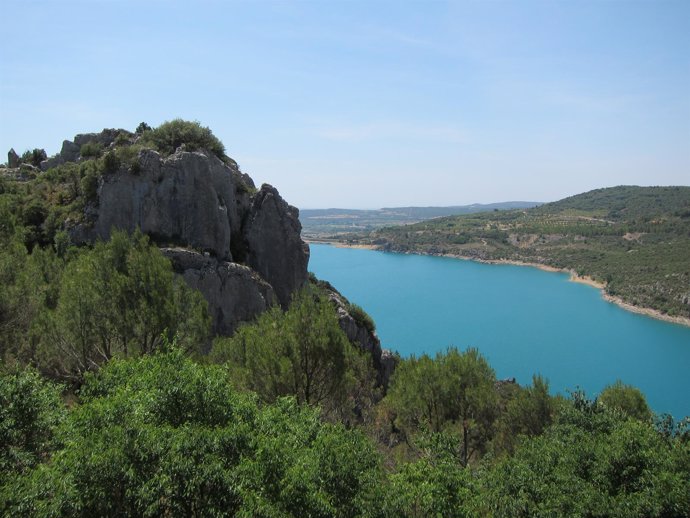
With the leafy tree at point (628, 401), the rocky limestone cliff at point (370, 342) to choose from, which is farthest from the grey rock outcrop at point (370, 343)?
the leafy tree at point (628, 401)

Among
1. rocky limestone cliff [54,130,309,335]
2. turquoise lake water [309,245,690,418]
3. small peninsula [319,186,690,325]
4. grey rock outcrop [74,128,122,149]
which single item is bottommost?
turquoise lake water [309,245,690,418]

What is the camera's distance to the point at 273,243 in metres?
39.3

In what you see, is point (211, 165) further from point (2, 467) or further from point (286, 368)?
point (2, 467)

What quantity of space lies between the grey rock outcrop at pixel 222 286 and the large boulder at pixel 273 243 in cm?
448

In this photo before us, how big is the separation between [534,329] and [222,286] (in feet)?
267

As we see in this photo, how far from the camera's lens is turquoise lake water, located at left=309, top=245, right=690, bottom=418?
7369cm

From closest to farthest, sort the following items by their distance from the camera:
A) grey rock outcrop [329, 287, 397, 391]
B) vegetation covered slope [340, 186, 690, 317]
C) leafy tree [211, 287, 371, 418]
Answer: leafy tree [211, 287, 371, 418], grey rock outcrop [329, 287, 397, 391], vegetation covered slope [340, 186, 690, 317]

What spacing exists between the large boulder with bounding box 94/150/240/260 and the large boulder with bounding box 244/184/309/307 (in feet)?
10.9

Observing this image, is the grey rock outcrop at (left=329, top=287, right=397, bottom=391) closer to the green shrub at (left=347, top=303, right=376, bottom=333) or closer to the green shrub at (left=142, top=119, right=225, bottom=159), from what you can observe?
the green shrub at (left=347, top=303, right=376, bottom=333)

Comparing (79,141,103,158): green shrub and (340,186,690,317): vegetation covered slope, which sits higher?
(79,141,103,158): green shrub

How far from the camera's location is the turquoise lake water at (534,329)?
7369cm

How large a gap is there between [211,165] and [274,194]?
19.1 ft

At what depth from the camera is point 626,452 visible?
12.9 m

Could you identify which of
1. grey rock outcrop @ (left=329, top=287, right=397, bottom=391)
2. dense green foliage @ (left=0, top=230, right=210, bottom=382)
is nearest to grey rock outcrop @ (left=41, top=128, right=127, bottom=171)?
grey rock outcrop @ (left=329, top=287, right=397, bottom=391)
